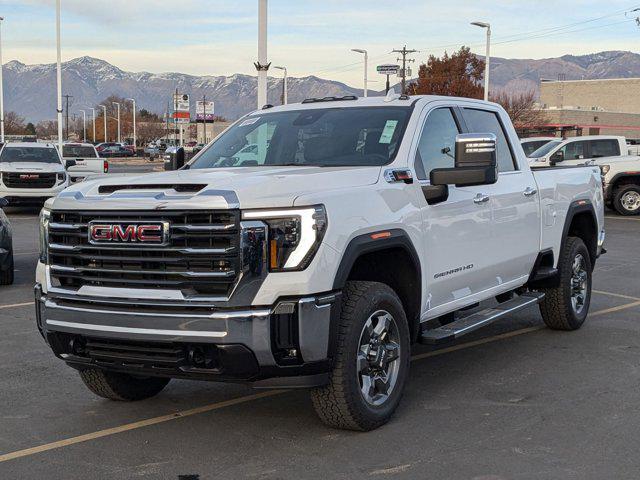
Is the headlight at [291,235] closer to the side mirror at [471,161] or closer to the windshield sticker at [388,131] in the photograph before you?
the side mirror at [471,161]

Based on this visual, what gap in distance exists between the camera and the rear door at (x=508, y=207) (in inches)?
266

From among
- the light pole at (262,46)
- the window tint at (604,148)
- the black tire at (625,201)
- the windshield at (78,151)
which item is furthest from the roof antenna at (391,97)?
the windshield at (78,151)

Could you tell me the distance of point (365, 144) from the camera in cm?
609

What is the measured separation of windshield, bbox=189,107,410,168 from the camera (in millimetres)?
6051

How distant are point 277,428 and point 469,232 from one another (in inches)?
79.3

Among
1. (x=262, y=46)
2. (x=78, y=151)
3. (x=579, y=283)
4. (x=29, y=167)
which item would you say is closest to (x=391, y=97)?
(x=579, y=283)

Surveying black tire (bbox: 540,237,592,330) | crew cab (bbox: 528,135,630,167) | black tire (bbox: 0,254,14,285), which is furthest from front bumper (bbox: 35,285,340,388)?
crew cab (bbox: 528,135,630,167)

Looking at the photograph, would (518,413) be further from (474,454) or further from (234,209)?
(234,209)

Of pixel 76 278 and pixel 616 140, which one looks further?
pixel 616 140

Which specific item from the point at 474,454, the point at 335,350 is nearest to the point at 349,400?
the point at 335,350

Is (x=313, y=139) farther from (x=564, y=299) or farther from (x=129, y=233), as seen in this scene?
(x=564, y=299)

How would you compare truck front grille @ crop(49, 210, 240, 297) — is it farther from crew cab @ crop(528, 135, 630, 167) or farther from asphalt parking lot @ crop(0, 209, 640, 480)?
crew cab @ crop(528, 135, 630, 167)

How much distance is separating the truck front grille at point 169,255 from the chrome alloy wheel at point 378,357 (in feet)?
3.26

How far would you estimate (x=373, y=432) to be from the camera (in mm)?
5254
